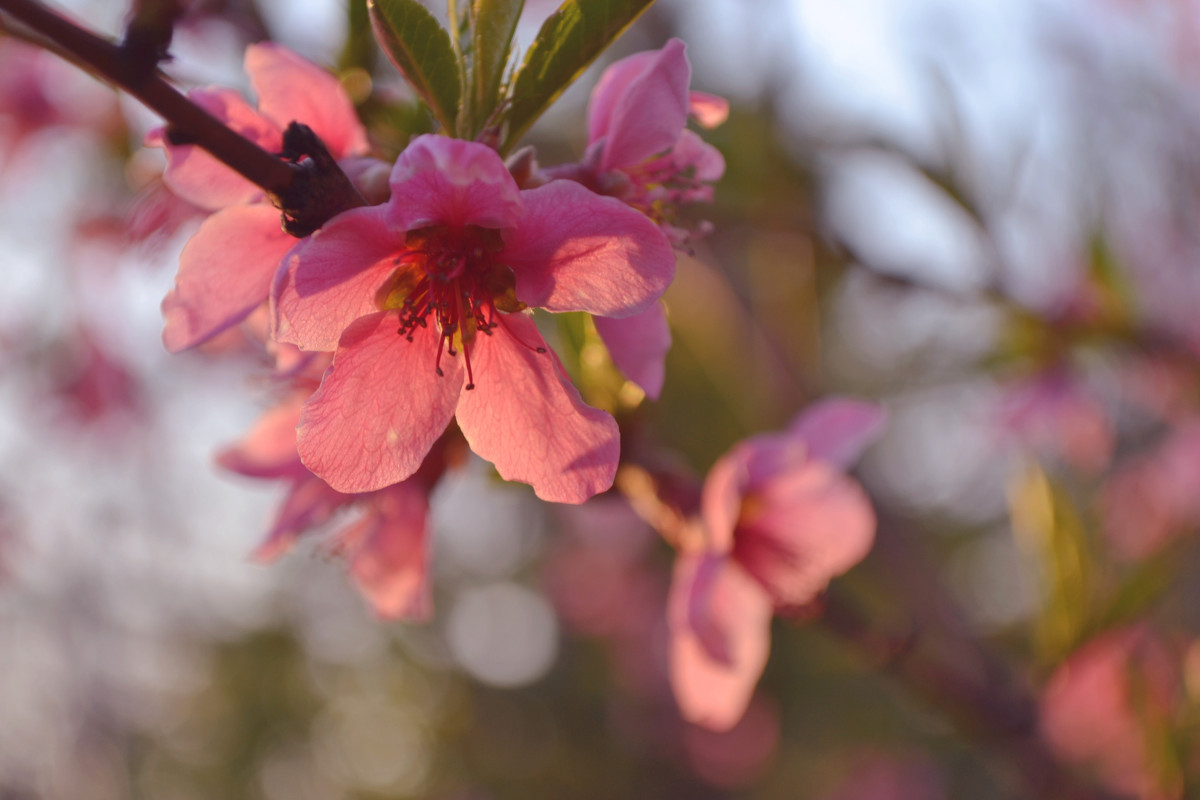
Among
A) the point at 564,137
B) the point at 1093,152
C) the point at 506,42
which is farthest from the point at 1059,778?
the point at 1093,152

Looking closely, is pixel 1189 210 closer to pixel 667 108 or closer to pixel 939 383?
pixel 939 383

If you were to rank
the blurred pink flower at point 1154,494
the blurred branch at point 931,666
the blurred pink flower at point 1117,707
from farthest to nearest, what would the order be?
the blurred pink flower at point 1154,494 < the blurred pink flower at point 1117,707 < the blurred branch at point 931,666

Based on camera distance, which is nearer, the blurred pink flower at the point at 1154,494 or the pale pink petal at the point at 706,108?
the pale pink petal at the point at 706,108

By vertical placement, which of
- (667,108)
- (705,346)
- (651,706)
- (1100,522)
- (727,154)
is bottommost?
(651,706)

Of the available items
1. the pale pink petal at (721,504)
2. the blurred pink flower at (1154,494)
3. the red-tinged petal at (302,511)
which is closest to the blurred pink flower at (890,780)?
the blurred pink flower at (1154,494)

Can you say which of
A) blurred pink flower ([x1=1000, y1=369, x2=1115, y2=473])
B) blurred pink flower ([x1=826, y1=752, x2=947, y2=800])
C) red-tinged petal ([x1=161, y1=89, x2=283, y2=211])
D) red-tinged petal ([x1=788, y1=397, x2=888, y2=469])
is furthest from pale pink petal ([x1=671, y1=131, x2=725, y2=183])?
blurred pink flower ([x1=826, y1=752, x2=947, y2=800])

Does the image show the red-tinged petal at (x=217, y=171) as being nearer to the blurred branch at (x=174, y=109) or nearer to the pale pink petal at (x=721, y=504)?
the blurred branch at (x=174, y=109)

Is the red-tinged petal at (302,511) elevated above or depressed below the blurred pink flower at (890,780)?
above
